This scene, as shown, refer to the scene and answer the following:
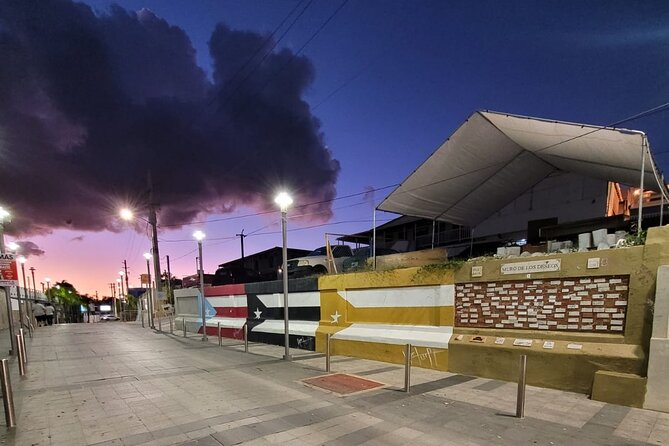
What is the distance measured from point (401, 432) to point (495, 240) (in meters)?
12.5

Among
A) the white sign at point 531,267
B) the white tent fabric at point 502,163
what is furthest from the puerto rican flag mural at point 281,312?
the white sign at point 531,267

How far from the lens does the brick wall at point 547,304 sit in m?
5.82

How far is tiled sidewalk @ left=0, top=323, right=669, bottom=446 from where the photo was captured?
4367mm

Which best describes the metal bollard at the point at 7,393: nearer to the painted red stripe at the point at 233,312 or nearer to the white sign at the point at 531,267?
the white sign at the point at 531,267

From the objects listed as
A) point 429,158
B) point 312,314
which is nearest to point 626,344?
point 429,158

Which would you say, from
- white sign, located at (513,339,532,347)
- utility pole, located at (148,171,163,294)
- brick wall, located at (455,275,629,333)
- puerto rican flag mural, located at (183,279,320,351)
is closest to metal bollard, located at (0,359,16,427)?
puerto rican flag mural, located at (183,279,320,351)

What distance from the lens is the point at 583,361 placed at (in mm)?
5824

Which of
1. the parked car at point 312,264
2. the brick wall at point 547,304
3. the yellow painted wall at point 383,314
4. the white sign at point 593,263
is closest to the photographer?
the brick wall at point 547,304

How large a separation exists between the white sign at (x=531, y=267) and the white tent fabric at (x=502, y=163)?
2.96 m

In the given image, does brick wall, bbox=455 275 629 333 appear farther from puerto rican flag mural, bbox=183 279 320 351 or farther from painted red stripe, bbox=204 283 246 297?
painted red stripe, bbox=204 283 246 297

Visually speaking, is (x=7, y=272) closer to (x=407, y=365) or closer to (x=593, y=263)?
(x=407, y=365)

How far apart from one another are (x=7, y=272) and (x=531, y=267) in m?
13.5

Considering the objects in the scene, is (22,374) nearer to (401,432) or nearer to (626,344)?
(401,432)

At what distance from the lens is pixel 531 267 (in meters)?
6.79
